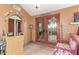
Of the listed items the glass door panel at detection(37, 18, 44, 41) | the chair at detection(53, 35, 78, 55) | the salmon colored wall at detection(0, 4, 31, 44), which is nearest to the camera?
the chair at detection(53, 35, 78, 55)

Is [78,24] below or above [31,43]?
above

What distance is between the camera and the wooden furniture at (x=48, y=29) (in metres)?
3.22

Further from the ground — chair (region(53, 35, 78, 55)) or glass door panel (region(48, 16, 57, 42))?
glass door panel (region(48, 16, 57, 42))

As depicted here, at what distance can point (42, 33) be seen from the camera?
3488 mm

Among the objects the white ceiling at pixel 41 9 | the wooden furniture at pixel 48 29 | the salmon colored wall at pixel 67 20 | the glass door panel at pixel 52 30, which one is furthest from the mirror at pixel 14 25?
the glass door panel at pixel 52 30

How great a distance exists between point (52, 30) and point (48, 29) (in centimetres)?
16

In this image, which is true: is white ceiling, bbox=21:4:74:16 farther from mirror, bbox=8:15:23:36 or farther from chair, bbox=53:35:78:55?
chair, bbox=53:35:78:55

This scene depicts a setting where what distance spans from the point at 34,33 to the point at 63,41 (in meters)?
0.85

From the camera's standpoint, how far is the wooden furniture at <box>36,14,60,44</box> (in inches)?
127

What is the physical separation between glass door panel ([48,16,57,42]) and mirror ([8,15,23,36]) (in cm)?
91

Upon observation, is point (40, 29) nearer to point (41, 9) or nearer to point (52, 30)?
point (52, 30)

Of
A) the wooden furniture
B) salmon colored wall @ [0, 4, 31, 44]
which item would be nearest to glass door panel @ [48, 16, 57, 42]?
the wooden furniture
